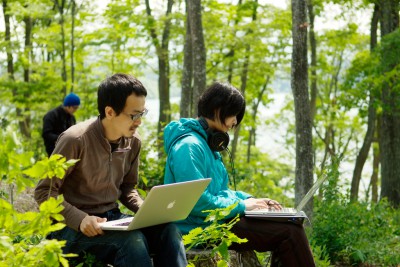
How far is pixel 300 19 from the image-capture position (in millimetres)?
8453

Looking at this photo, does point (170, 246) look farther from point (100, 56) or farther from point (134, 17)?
point (100, 56)

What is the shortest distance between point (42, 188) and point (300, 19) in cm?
540

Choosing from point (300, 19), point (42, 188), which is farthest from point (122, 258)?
point (300, 19)

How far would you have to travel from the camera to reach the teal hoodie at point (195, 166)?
4.42m

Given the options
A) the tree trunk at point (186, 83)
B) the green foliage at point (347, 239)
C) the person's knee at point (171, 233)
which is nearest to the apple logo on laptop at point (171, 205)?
the person's knee at point (171, 233)

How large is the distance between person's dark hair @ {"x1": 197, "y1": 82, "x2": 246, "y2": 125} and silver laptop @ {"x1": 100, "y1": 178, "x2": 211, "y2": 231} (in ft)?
3.22

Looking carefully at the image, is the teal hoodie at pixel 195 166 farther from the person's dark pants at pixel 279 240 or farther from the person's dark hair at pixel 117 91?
the person's dark hair at pixel 117 91

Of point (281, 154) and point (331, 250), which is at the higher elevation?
point (331, 250)

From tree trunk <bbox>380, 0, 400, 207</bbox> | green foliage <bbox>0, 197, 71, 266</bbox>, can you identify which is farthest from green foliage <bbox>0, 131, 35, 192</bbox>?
tree trunk <bbox>380, 0, 400, 207</bbox>

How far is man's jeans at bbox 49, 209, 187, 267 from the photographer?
11.8 feet

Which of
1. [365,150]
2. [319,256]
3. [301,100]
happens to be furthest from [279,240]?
[365,150]

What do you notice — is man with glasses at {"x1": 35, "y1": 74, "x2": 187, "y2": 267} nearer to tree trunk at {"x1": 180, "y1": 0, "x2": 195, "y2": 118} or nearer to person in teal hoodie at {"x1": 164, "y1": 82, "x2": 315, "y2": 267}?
person in teal hoodie at {"x1": 164, "y1": 82, "x2": 315, "y2": 267}

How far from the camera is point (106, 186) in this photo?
13.4 feet

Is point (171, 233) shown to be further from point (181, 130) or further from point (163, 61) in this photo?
point (163, 61)
